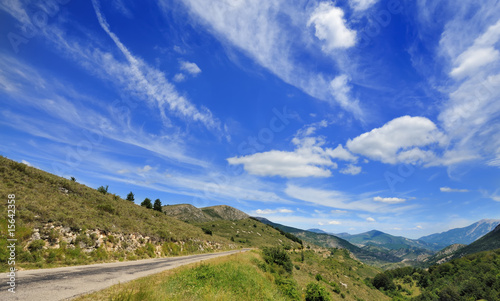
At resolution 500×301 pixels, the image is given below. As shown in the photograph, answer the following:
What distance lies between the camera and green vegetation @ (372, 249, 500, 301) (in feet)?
176

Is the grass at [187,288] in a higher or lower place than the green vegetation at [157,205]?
lower

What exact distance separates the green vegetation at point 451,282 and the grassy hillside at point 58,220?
252ft

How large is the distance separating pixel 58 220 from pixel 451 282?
106443mm

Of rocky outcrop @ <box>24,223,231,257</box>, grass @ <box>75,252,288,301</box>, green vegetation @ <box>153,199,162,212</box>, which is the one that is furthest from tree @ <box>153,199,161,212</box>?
grass @ <box>75,252,288,301</box>

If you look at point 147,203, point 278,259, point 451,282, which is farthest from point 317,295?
point 451,282

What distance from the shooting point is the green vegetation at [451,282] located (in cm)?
5375

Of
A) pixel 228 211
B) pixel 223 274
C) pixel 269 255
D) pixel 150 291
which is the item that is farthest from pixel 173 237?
pixel 228 211

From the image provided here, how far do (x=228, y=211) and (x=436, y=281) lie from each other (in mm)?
149601

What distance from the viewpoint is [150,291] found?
730cm

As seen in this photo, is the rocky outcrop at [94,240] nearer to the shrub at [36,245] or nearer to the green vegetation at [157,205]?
the shrub at [36,245]

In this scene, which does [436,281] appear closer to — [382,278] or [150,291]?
[382,278]

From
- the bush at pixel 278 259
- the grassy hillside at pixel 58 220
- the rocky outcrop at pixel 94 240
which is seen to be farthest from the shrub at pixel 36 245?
the bush at pixel 278 259

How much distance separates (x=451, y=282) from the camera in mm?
69562

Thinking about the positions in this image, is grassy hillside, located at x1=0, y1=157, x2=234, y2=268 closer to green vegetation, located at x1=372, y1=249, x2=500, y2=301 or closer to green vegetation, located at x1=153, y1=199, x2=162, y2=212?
green vegetation, located at x1=153, y1=199, x2=162, y2=212
